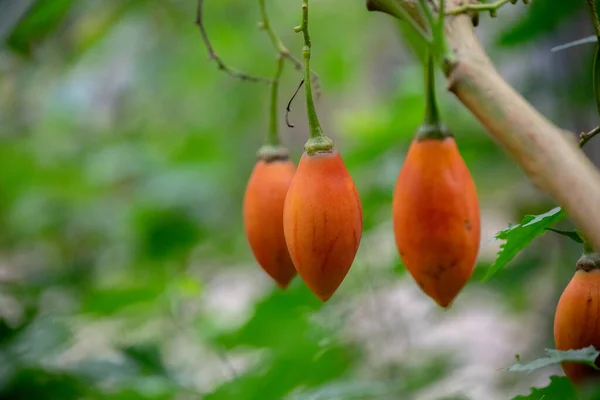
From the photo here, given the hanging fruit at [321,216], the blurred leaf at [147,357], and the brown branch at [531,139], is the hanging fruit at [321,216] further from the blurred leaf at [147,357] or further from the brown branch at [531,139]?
the blurred leaf at [147,357]

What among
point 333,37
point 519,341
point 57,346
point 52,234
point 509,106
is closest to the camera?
point 509,106

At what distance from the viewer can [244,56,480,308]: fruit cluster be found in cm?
38

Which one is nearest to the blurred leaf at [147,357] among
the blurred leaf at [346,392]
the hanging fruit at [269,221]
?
the blurred leaf at [346,392]

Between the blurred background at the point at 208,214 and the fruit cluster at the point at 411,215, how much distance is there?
126 mm

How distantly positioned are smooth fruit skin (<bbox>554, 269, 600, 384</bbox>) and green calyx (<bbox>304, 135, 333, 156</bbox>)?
16 centimetres

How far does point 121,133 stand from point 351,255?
1.79m

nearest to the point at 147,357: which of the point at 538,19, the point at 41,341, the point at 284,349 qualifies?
the point at 41,341

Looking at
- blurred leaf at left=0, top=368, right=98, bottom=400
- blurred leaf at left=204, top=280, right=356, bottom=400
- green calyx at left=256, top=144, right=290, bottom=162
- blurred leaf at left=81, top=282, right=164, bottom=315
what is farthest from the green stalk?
blurred leaf at left=81, top=282, right=164, bottom=315

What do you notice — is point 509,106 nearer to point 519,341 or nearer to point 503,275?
point 503,275

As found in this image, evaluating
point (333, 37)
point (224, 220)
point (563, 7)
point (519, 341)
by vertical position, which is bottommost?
point (519, 341)

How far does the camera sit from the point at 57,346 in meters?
0.80

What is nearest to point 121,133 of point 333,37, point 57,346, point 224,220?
point 224,220

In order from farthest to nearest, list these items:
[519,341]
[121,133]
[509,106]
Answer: [121,133] < [519,341] < [509,106]

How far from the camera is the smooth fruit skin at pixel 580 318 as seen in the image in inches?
15.9
